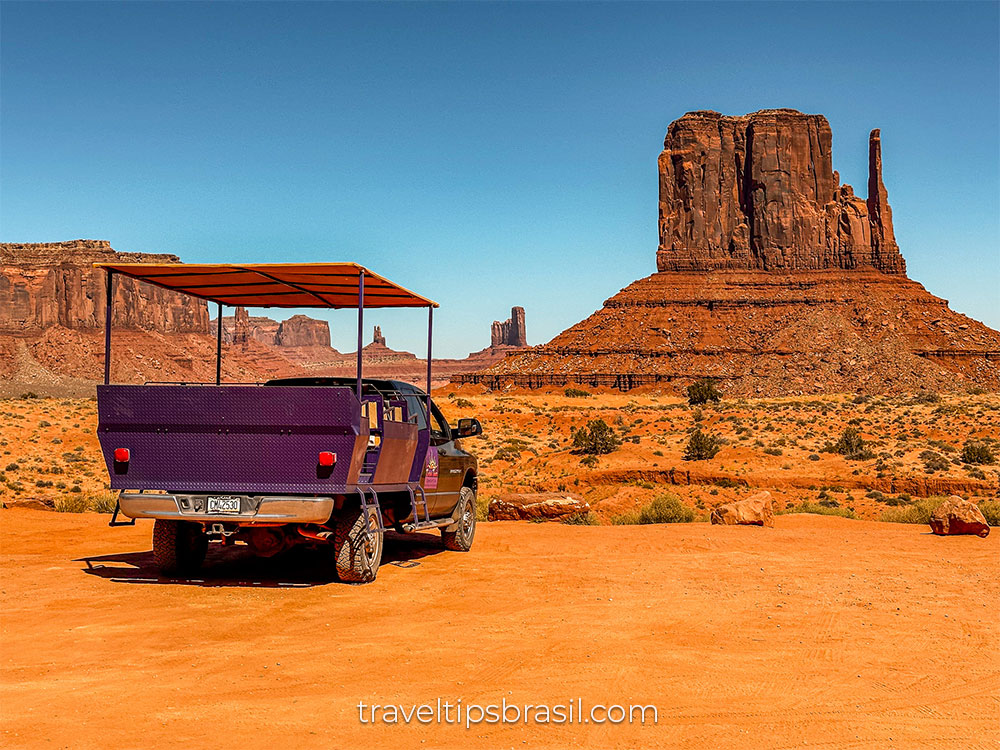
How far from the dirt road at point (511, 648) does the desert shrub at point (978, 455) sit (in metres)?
19.3

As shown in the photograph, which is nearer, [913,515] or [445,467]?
[445,467]

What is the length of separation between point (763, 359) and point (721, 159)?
45724 millimetres

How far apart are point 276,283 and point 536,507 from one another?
23.2 ft

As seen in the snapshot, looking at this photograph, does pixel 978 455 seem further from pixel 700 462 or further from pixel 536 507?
pixel 536 507

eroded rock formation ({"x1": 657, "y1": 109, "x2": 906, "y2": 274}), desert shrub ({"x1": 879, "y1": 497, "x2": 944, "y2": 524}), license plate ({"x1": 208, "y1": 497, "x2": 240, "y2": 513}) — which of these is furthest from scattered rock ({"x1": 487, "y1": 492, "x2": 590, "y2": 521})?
eroded rock formation ({"x1": 657, "y1": 109, "x2": 906, "y2": 274})

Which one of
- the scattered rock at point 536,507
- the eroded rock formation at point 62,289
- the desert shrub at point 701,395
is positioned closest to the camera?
Result: the scattered rock at point 536,507

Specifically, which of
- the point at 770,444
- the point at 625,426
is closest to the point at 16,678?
the point at 770,444

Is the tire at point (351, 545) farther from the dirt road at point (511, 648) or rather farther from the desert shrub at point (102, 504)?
the desert shrub at point (102, 504)

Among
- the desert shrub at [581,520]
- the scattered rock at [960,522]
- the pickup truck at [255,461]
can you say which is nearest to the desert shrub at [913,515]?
the scattered rock at [960,522]

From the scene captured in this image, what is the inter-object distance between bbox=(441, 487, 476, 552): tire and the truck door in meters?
0.13

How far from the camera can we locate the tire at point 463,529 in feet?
38.1

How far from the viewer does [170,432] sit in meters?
8.53

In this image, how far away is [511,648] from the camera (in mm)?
6418

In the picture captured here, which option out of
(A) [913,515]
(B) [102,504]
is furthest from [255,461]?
(A) [913,515]
